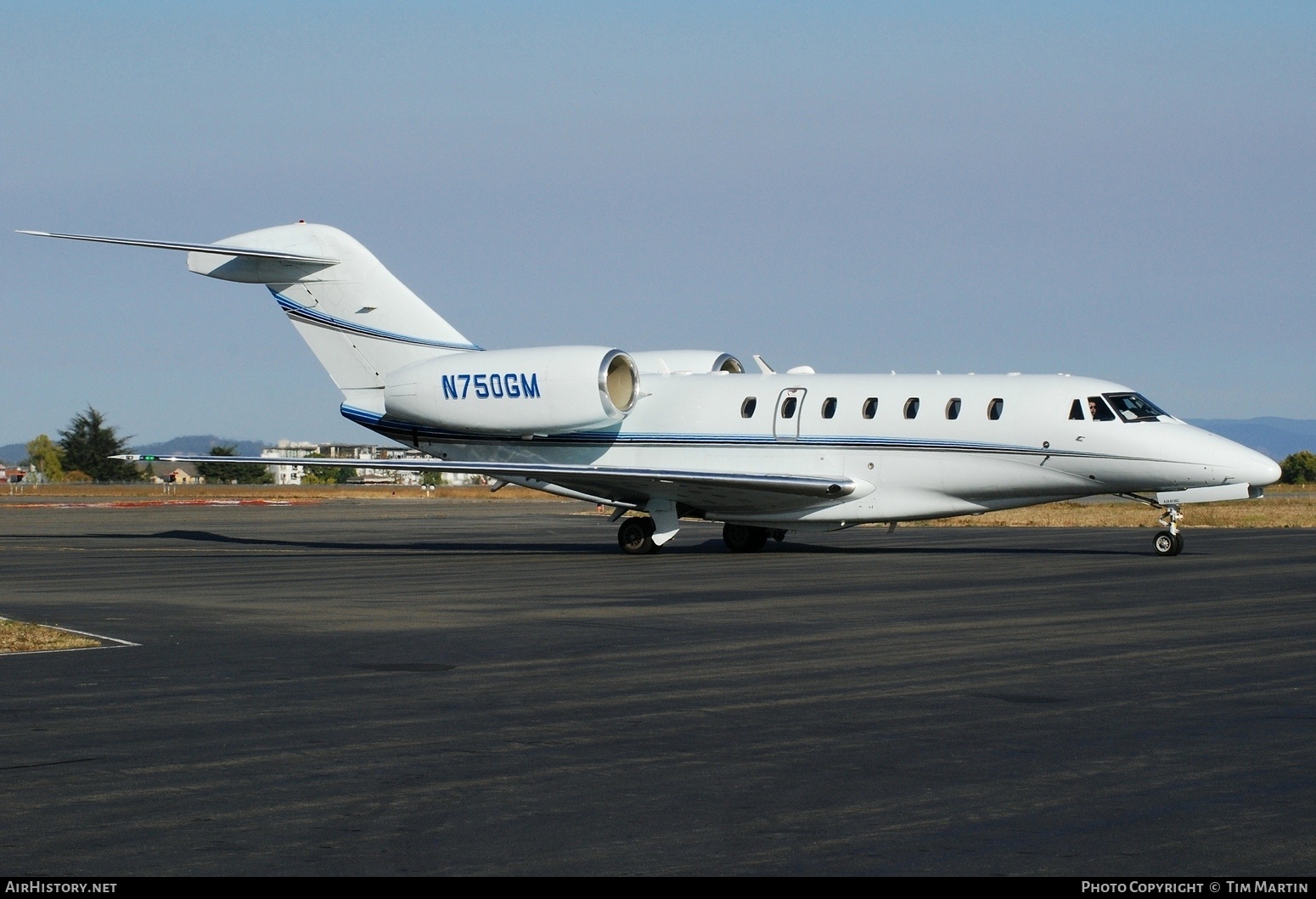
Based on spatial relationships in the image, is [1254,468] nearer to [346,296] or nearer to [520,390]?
[520,390]

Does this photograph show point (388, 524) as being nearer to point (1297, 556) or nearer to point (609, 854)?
point (1297, 556)

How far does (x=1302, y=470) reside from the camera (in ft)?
434

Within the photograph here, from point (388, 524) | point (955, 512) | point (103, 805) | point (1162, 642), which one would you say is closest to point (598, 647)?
point (1162, 642)

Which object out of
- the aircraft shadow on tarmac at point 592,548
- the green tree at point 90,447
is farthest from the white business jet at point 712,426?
the green tree at point 90,447

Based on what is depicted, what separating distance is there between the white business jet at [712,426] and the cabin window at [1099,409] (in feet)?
0.08

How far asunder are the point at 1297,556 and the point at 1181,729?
60.6 feet

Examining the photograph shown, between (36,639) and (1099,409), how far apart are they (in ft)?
56.8

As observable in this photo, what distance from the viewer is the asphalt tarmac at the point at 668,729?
655 centimetres

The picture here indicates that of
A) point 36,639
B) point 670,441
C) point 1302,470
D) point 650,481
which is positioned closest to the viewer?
point 36,639

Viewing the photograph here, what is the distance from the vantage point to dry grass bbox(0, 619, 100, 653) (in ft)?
43.8

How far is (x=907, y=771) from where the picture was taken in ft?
26.6

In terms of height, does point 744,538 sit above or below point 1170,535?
below

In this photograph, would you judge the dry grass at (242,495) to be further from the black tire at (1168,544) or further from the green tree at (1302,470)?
the green tree at (1302,470)

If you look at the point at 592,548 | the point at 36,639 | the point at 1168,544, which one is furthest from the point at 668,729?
the point at 592,548
